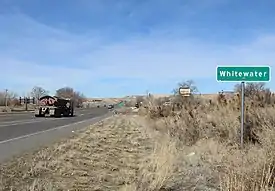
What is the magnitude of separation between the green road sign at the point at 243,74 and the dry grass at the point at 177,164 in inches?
60.2

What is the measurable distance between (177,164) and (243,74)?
379 centimetres

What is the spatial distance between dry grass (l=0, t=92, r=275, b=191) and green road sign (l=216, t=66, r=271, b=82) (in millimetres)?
1530

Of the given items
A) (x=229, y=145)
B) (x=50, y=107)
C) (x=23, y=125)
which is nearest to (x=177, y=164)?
(x=229, y=145)

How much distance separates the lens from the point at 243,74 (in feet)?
43.8

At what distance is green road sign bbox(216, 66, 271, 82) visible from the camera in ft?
43.5

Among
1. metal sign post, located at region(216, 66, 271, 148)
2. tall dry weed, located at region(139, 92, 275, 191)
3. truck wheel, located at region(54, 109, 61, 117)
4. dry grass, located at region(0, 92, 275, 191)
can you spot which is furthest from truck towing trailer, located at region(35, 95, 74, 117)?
metal sign post, located at region(216, 66, 271, 148)

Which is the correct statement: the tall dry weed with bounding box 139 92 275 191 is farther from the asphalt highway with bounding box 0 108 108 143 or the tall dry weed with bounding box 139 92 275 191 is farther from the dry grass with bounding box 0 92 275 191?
the asphalt highway with bounding box 0 108 108 143

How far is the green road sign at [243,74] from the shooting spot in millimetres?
13250

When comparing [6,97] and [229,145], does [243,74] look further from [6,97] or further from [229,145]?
[6,97]

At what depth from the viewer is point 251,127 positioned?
590 inches

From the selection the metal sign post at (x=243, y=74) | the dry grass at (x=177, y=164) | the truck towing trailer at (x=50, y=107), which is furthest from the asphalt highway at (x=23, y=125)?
the metal sign post at (x=243, y=74)

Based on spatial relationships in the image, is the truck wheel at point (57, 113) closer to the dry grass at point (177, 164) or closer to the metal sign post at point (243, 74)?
the dry grass at point (177, 164)

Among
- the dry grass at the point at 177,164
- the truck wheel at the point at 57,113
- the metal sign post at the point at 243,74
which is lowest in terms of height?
the dry grass at the point at 177,164

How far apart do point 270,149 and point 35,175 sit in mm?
5174
